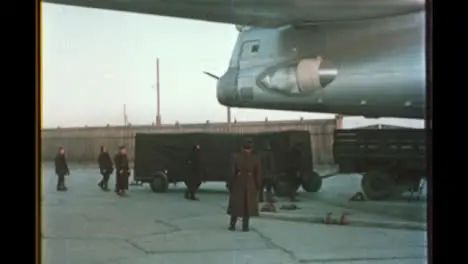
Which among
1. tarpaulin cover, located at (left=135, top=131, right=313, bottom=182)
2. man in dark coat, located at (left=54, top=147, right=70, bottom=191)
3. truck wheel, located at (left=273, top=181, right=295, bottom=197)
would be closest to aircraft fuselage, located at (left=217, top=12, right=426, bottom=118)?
tarpaulin cover, located at (left=135, top=131, right=313, bottom=182)

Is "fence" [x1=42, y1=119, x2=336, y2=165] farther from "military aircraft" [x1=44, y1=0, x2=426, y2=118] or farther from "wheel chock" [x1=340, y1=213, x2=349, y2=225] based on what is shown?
"wheel chock" [x1=340, y1=213, x2=349, y2=225]

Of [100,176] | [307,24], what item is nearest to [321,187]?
[307,24]

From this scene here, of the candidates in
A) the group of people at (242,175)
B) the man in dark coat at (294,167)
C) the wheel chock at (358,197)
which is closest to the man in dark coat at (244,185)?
the group of people at (242,175)

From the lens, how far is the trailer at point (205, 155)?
4.04 feet

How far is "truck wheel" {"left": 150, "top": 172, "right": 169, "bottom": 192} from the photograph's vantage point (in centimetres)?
123

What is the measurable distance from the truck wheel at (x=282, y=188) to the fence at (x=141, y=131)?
13 centimetres

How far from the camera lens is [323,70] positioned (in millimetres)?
1456

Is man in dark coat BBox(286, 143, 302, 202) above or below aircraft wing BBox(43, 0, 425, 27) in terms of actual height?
below

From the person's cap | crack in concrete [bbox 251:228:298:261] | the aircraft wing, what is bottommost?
crack in concrete [bbox 251:228:298:261]

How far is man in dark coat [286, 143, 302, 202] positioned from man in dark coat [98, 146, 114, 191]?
470 mm

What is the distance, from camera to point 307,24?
1439 millimetres

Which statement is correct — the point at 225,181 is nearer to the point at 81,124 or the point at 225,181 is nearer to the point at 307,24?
the point at 81,124

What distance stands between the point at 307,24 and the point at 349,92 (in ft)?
→ 0.87

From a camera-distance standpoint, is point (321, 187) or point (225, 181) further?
point (321, 187)
